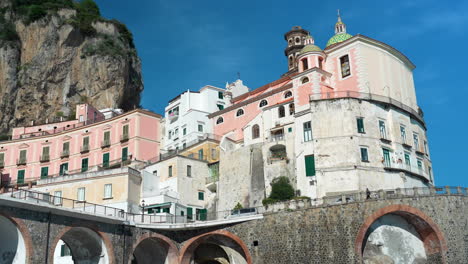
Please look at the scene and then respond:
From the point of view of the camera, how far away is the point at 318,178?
131 ft

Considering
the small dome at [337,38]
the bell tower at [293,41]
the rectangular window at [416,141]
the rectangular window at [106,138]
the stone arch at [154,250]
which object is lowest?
the stone arch at [154,250]

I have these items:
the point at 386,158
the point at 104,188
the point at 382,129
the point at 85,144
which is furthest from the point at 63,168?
the point at 386,158

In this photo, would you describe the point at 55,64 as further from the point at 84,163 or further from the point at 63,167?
the point at 84,163

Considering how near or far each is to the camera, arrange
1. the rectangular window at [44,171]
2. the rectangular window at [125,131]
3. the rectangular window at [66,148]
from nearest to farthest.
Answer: the rectangular window at [125,131] < the rectangular window at [44,171] < the rectangular window at [66,148]

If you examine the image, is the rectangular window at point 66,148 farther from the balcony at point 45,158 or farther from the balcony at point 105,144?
the balcony at point 105,144

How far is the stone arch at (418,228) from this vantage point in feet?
109

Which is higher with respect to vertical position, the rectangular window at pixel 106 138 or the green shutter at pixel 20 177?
the rectangular window at pixel 106 138

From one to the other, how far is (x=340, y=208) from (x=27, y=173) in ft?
125

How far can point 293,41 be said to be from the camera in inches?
3024

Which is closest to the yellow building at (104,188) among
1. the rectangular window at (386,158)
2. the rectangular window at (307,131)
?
the rectangular window at (307,131)

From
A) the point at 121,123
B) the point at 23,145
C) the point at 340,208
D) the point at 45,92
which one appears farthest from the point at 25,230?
the point at 45,92

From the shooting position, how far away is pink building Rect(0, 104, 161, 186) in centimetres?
5553

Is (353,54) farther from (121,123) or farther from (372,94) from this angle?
(121,123)

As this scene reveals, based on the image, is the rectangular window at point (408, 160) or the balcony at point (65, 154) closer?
the rectangular window at point (408, 160)
